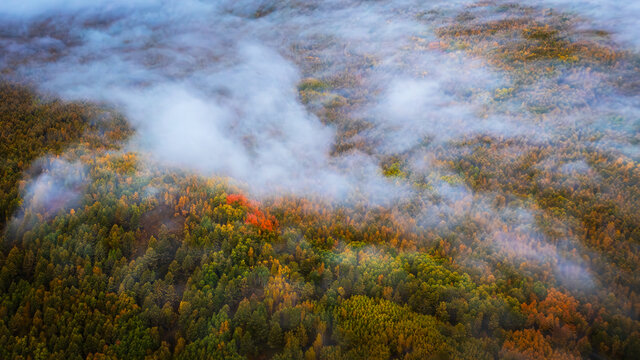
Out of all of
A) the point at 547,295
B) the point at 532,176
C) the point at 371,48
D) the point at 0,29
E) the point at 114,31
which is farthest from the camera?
the point at 114,31

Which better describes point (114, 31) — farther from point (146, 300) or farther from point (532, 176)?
point (532, 176)

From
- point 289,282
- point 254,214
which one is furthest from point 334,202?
point 289,282

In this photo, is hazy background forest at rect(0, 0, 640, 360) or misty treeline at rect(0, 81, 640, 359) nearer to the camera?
misty treeline at rect(0, 81, 640, 359)

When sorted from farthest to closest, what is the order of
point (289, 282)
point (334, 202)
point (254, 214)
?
1. point (334, 202)
2. point (254, 214)
3. point (289, 282)

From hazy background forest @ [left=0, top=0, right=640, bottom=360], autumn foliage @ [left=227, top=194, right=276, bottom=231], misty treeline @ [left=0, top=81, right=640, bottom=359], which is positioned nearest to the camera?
misty treeline @ [left=0, top=81, right=640, bottom=359]

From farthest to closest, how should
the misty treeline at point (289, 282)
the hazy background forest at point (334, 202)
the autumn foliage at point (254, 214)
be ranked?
the autumn foliage at point (254, 214) → the hazy background forest at point (334, 202) → the misty treeline at point (289, 282)

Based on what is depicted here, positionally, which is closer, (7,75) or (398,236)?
(398,236)

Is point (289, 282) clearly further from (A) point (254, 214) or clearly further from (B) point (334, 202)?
(B) point (334, 202)

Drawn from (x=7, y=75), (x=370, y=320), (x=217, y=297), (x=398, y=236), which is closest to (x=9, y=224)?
(x=217, y=297)
